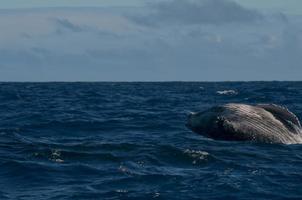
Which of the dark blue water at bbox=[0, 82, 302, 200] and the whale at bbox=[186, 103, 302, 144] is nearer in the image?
the dark blue water at bbox=[0, 82, 302, 200]

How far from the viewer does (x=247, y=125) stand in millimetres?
20219

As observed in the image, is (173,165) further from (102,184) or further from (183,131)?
(183,131)

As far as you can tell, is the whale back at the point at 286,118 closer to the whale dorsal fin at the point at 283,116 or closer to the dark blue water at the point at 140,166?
the whale dorsal fin at the point at 283,116

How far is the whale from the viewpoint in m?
20.0

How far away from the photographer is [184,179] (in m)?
15.0

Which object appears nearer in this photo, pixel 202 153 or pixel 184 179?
pixel 184 179

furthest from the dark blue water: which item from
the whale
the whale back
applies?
the whale back

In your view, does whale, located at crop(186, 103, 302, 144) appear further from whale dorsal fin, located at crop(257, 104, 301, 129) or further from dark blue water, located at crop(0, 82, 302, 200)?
dark blue water, located at crop(0, 82, 302, 200)

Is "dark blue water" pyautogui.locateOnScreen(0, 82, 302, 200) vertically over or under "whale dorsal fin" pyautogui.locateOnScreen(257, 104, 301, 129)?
under

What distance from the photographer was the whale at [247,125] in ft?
65.8

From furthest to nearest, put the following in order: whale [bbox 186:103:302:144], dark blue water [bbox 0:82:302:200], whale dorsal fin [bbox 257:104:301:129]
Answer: whale dorsal fin [bbox 257:104:301:129] → whale [bbox 186:103:302:144] → dark blue water [bbox 0:82:302:200]

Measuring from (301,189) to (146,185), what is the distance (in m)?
3.19

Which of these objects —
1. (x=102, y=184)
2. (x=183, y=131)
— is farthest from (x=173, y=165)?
(x=183, y=131)

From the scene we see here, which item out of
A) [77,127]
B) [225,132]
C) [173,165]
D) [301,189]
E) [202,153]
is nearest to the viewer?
[301,189]
